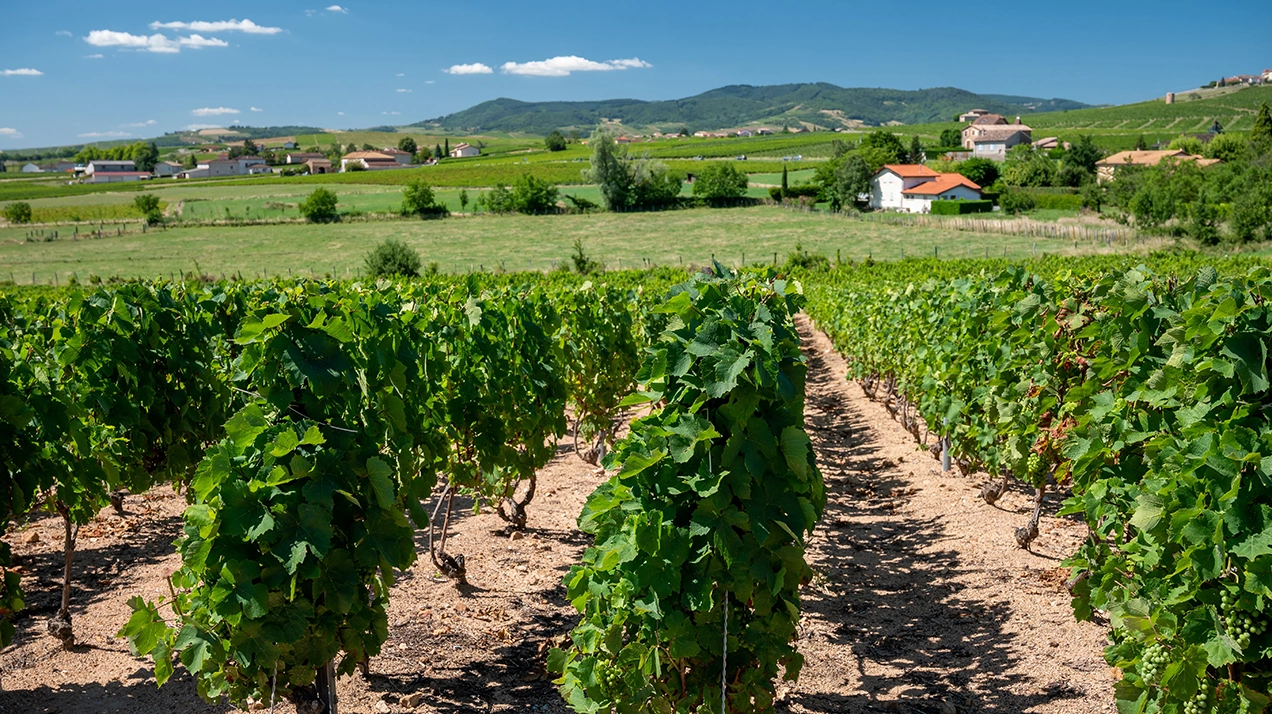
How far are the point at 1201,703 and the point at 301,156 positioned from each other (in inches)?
5933

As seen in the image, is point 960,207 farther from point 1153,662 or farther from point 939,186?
point 1153,662

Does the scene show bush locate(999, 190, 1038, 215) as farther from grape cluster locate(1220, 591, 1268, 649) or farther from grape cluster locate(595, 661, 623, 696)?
grape cluster locate(595, 661, 623, 696)

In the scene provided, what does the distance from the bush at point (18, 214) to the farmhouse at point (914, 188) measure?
219 feet

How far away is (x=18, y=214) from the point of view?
6022cm

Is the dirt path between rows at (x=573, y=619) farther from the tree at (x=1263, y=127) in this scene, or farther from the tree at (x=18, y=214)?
the tree at (x=1263, y=127)

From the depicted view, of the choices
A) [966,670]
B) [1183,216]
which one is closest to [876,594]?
[966,670]

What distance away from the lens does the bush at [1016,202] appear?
60.9 meters

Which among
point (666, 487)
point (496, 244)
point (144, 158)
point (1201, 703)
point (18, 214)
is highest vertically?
point (144, 158)

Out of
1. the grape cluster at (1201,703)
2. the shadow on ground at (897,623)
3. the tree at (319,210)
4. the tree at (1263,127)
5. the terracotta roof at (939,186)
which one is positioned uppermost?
the tree at (1263,127)

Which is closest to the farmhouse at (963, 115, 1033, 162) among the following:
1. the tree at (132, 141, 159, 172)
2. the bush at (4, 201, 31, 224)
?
the bush at (4, 201, 31, 224)

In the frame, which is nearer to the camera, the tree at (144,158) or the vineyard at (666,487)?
the vineyard at (666,487)

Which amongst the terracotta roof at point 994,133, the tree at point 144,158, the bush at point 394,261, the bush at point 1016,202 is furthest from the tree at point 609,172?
the tree at point 144,158

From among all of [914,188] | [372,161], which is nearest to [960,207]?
[914,188]

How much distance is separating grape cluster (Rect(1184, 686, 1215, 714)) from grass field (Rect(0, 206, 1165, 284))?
3987cm
